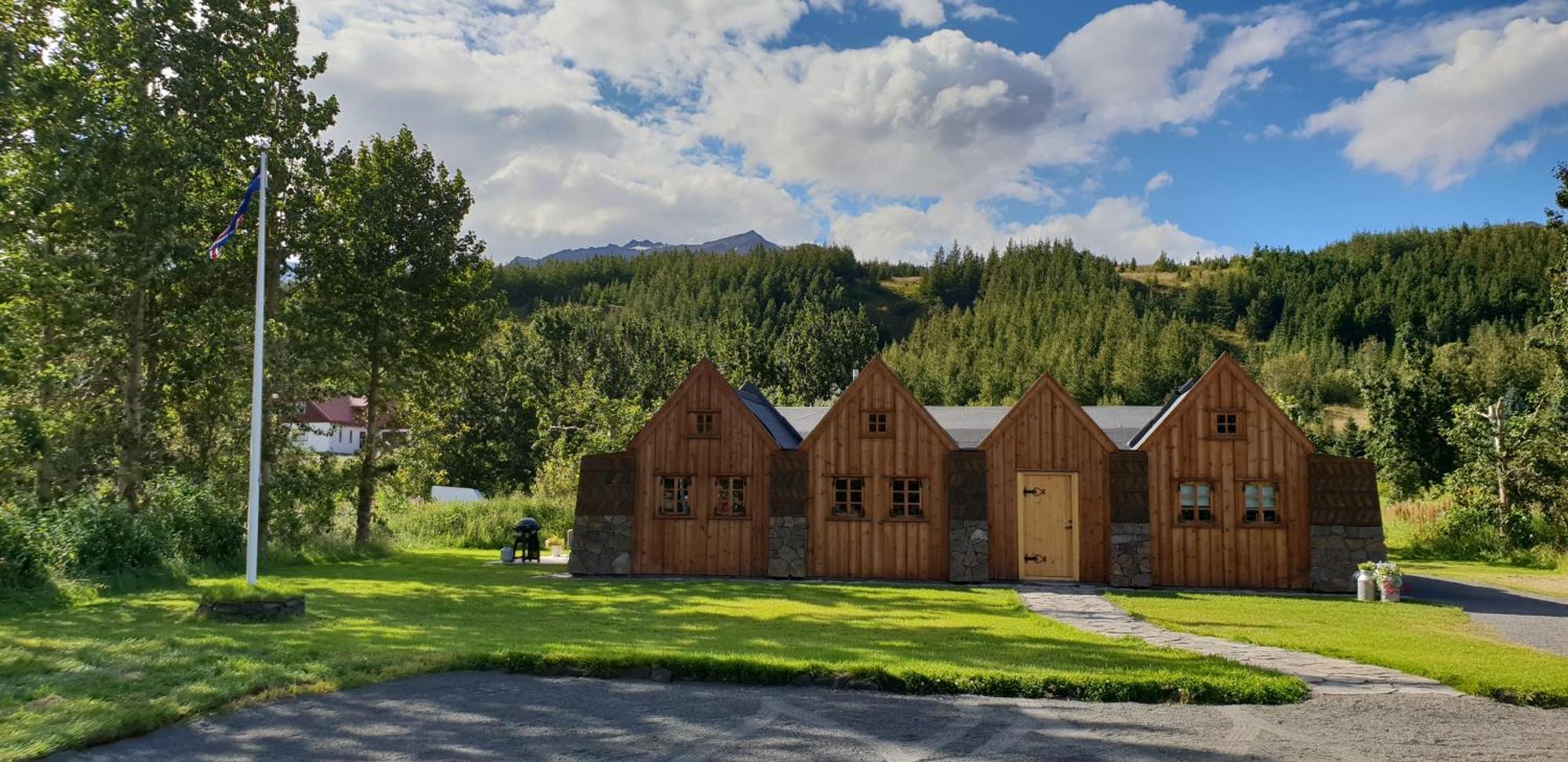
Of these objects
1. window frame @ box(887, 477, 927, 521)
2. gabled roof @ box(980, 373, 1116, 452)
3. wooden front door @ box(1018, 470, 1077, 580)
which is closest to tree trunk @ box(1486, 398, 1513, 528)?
gabled roof @ box(980, 373, 1116, 452)

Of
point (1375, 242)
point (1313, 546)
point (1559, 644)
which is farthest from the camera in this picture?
point (1375, 242)

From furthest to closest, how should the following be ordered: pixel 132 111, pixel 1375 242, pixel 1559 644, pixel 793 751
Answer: pixel 1375 242 < pixel 132 111 < pixel 1559 644 < pixel 793 751

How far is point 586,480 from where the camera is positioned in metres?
20.8

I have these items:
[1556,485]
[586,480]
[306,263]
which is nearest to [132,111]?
[306,263]

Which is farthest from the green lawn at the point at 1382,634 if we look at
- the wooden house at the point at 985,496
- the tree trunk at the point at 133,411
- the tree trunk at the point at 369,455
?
the tree trunk at the point at 133,411

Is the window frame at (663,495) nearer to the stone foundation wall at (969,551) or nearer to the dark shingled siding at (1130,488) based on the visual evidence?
the stone foundation wall at (969,551)

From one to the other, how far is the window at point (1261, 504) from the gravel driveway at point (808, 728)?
1155 cm

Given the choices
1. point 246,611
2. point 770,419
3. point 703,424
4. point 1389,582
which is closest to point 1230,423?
point 1389,582

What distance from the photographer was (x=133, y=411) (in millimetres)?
21672

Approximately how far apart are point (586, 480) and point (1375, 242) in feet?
461

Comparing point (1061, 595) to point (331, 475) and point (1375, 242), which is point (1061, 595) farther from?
point (1375, 242)

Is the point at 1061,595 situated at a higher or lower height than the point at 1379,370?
lower

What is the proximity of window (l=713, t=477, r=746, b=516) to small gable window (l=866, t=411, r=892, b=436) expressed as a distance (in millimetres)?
2914

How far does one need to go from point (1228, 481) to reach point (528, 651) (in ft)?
49.3
